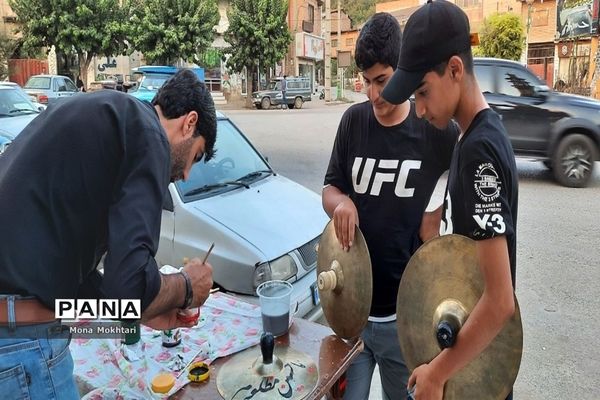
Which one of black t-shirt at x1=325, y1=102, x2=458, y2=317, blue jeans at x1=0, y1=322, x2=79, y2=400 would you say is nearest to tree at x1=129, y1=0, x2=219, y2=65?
black t-shirt at x1=325, y1=102, x2=458, y2=317

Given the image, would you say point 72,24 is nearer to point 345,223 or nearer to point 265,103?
point 265,103

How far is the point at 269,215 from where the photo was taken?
3727mm

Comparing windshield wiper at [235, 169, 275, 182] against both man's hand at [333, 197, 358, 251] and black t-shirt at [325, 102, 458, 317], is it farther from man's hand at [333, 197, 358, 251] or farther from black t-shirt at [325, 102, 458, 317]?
man's hand at [333, 197, 358, 251]

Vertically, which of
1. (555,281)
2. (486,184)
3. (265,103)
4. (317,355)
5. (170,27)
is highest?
(170,27)

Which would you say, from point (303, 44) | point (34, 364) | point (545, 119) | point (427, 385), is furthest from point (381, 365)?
point (303, 44)

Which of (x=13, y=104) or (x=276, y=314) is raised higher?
(x=13, y=104)

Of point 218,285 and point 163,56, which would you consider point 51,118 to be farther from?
point 163,56

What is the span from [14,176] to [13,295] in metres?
0.31

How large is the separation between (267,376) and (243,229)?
1.86 meters

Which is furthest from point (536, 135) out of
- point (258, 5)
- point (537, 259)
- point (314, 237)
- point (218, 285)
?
point (258, 5)

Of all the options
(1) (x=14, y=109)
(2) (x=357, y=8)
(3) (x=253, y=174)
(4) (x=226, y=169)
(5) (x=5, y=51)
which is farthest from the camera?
(2) (x=357, y=8)

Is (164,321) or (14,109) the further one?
(14,109)

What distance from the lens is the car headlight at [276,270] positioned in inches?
127

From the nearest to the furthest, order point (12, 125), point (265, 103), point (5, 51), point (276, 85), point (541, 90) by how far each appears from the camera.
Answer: point (12, 125) → point (541, 90) → point (265, 103) → point (276, 85) → point (5, 51)
